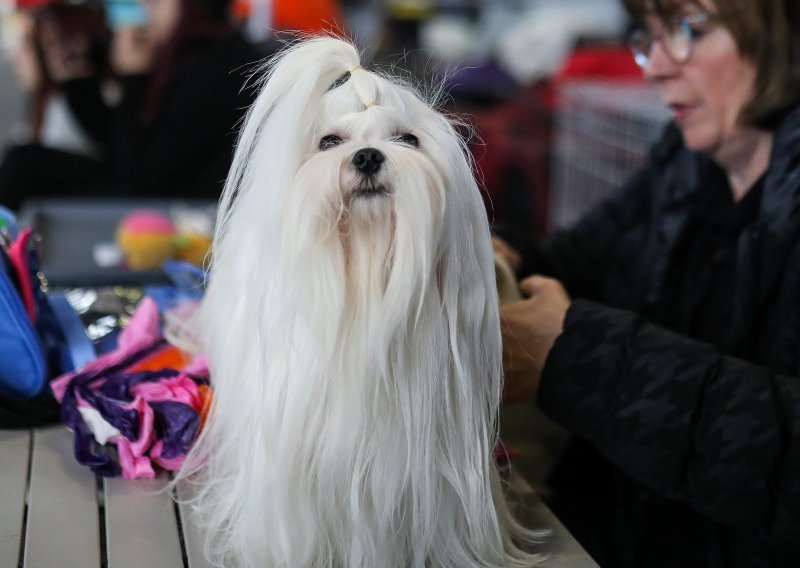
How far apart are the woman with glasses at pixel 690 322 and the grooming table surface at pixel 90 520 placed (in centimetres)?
15

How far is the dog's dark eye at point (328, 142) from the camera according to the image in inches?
33.9

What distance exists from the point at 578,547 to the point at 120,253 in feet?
4.39

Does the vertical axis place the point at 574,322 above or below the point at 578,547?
above

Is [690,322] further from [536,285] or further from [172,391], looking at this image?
[172,391]

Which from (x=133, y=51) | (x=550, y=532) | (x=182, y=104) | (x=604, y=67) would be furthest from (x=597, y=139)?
(x=550, y=532)

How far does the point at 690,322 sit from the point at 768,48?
42 cm

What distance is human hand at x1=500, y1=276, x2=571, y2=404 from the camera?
107 centimetres

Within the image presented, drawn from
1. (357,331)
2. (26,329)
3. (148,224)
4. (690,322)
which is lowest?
(148,224)

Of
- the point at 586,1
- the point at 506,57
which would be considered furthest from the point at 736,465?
the point at 586,1

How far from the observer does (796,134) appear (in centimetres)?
131

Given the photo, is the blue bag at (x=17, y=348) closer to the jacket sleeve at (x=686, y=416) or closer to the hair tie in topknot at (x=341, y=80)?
the hair tie in topknot at (x=341, y=80)

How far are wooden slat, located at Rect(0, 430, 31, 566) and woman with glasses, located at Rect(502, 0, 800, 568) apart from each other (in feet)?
1.77

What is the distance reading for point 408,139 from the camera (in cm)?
87

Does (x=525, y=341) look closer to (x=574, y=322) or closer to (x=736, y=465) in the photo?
(x=574, y=322)
